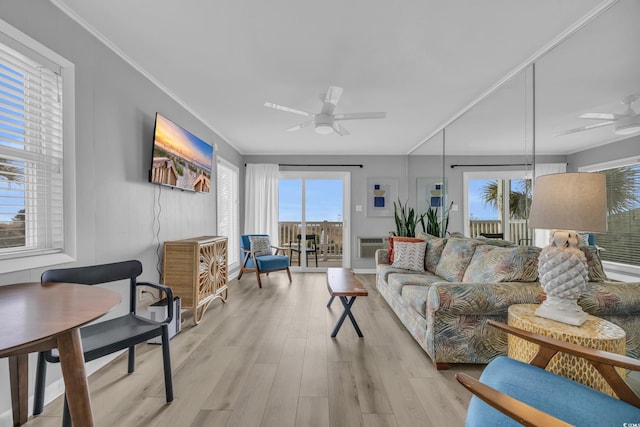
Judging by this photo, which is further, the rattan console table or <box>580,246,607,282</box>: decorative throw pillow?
the rattan console table

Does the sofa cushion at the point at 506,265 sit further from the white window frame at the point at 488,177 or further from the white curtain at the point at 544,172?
the white window frame at the point at 488,177

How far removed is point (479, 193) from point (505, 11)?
204 cm

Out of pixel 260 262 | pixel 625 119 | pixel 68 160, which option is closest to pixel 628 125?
pixel 625 119

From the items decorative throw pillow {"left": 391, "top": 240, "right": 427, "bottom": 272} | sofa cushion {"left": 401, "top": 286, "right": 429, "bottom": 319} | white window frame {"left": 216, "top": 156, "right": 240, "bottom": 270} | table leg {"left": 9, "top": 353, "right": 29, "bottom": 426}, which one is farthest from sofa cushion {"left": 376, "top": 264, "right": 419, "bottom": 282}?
table leg {"left": 9, "top": 353, "right": 29, "bottom": 426}

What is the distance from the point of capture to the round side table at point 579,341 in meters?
1.36

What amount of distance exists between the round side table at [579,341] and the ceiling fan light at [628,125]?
1129 millimetres

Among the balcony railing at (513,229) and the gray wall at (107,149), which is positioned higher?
the gray wall at (107,149)

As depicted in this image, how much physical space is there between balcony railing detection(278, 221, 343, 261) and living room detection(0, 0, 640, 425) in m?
2.05

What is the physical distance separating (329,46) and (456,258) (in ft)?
7.71

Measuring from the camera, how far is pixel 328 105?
284 centimetres

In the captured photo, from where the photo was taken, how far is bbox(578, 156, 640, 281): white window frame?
5.67ft

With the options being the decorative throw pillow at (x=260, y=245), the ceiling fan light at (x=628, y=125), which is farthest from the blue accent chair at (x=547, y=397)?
the decorative throw pillow at (x=260, y=245)

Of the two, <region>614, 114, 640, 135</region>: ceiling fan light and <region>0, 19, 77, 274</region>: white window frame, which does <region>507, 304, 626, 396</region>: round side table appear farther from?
<region>0, 19, 77, 274</region>: white window frame

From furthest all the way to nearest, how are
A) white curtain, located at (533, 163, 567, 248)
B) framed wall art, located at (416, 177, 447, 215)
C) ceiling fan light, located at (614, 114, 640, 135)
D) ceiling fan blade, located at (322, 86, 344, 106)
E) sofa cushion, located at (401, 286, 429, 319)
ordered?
framed wall art, located at (416, 177, 447, 215)
ceiling fan blade, located at (322, 86, 344, 106)
sofa cushion, located at (401, 286, 429, 319)
white curtain, located at (533, 163, 567, 248)
ceiling fan light, located at (614, 114, 640, 135)
